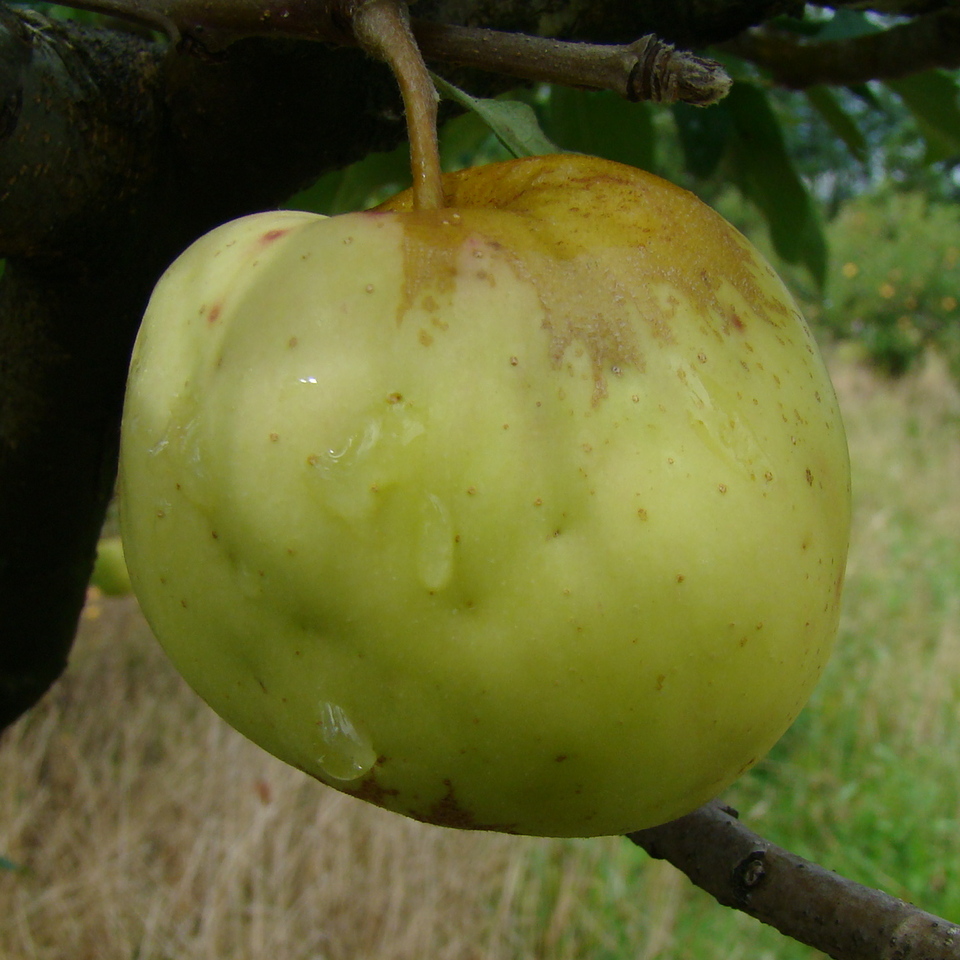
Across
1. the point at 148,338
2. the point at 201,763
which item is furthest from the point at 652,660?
the point at 201,763

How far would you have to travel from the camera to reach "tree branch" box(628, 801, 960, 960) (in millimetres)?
470

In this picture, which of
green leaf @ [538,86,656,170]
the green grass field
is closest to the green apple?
green leaf @ [538,86,656,170]

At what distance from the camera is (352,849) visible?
2.95 m

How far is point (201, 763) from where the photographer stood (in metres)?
3.20

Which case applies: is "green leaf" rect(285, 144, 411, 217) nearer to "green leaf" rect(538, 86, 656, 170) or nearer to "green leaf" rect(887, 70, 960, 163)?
"green leaf" rect(538, 86, 656, 170)

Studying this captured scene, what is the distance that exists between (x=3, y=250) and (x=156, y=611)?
23cm

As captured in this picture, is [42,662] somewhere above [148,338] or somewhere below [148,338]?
below

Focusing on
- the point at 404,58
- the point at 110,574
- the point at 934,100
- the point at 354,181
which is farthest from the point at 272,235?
the point at 110,574

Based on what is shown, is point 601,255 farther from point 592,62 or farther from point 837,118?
point 837,118

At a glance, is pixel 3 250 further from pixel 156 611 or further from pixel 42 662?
pixel 42 662

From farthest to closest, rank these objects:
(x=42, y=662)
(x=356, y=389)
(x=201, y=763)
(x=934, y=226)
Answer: (x=934, y=226), (x=201, y=763), (x=42, y=662), (x=356, y=389)

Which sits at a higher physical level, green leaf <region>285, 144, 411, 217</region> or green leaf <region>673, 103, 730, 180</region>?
green leaf <region>673, 103, 730, 180</region>

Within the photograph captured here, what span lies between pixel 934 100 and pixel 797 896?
0.89m

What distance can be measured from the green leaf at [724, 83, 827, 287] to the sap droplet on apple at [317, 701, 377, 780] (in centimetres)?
88
